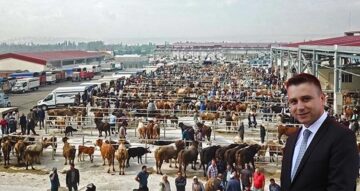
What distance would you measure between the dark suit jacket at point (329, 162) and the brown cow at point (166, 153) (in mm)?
13118

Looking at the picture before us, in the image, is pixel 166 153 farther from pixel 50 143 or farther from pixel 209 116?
pixel 209 116

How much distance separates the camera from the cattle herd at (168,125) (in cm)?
1538

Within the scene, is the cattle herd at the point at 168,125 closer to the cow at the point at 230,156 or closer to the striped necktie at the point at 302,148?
the cow at the point at 230,156

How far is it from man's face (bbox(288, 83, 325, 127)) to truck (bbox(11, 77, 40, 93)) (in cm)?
4779

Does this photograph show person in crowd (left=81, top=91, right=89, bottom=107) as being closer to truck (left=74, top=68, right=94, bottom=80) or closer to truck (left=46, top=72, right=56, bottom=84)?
truck (left=46, top=72, right=56, bottom=84)

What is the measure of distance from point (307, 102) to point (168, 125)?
21.2 meters

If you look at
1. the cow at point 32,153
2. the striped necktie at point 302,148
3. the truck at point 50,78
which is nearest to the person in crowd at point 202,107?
the cow at point 32,153

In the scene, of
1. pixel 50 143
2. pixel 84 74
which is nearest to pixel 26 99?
pixel 84 74

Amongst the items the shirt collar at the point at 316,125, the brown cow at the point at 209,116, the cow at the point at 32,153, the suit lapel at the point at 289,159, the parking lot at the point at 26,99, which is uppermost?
the shirt collar at the point at 316,125

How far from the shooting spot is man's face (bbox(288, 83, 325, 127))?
2.34 metres

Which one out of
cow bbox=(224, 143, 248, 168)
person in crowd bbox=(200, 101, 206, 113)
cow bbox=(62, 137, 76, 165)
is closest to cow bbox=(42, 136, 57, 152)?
cow bbox=(62, 137, 76, 165)

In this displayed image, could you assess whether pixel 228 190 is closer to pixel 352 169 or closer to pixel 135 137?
pixel 352 169

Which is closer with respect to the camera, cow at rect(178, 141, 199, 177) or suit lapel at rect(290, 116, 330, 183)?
suit lapel at rect(290, 116, 330, 183)

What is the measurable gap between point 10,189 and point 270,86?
28.4 meters
